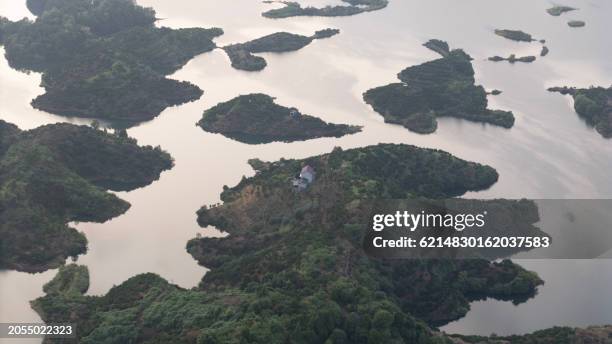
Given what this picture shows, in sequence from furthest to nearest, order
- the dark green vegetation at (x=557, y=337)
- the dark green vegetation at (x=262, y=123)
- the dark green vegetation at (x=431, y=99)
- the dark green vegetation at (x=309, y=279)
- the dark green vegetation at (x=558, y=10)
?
1. the dark green vegetation at (x=558, y=10)
2. the dark green vegetation at (x=431, y=99)
3. the dark green vegetation at (x=262, y=123)
4. the dark green vegetation at (x=557, y=337)
5. the dark green vegetation at (x=309, y=279)

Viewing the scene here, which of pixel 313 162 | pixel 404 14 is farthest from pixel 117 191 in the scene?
pixel 404 14

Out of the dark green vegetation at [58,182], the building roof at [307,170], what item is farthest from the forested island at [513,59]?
the dark green vegetation at [58,182]

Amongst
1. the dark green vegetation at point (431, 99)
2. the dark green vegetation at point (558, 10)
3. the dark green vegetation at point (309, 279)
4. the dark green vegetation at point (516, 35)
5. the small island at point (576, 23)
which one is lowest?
the dark green vegetation at point (309, 279)

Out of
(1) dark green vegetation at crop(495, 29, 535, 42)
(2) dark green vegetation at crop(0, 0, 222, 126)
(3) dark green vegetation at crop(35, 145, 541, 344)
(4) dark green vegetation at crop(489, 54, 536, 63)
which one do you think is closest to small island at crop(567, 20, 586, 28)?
(1) dark green vegetation at crop(495, 29, 535, 42)

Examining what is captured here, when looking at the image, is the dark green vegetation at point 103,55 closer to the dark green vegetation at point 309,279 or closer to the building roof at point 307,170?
the dark green vegetation at point 309,279

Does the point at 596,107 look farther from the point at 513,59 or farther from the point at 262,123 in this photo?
the point at 262,123

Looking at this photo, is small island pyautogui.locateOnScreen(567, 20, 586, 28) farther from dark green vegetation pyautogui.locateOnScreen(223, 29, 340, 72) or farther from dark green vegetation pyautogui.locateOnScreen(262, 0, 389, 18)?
dark green vegetation pyautogui.locateOnScreen(223, 29, 340, 72)
